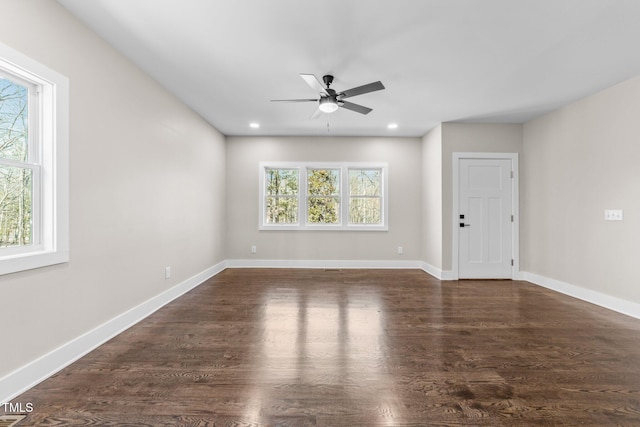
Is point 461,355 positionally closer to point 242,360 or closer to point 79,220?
point 242,360

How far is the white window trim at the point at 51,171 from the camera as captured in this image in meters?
1.97

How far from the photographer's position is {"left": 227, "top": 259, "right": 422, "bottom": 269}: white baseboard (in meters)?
5.64

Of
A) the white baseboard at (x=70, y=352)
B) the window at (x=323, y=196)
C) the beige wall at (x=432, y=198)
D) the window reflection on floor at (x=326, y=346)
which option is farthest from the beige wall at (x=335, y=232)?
the white baseboard at (x=70, y=352)

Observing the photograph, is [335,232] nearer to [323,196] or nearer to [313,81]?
[323,196]

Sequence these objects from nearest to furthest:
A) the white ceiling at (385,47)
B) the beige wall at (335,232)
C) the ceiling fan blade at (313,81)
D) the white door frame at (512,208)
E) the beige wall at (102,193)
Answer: the beige wall at (102,193), the white ceiling at (385,47), the ceiling fan blade at (313,81), the white door frame at (512,208), the beige wall at (335,232)

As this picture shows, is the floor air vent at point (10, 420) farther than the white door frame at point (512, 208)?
No

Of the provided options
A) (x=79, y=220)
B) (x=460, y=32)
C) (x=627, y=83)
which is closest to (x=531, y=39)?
(x=460, y=32)

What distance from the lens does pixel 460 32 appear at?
2.37 m

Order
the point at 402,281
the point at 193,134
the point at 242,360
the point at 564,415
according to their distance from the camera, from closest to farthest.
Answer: the point at 564,415
the point at 242,360
the point at 193,134
the point at 402,281

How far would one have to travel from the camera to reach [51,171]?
2.01 m

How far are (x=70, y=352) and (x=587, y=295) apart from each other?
548 centimetres

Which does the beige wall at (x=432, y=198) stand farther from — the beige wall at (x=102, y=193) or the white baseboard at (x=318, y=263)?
the beige wall at (x=102, y=193)

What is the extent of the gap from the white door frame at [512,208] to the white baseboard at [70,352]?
4330 mm

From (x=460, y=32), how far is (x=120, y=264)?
365cm
